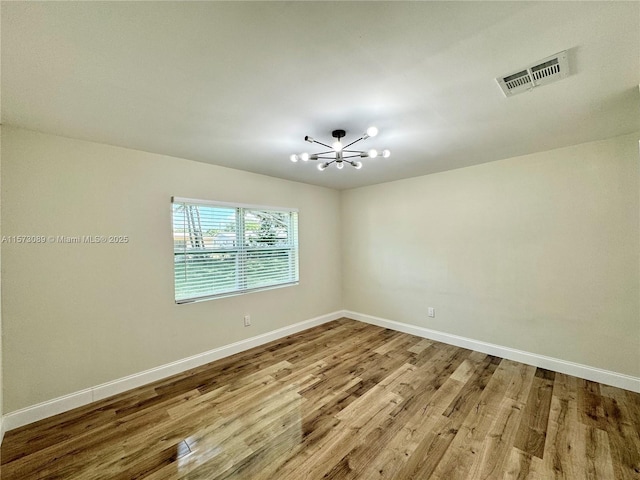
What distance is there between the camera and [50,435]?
191cm

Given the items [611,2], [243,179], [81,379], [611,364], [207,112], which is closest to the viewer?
[611,2]

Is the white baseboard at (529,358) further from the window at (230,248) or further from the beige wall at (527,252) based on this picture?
the window at (230,248)

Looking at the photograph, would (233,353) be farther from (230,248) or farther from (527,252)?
(527,252)

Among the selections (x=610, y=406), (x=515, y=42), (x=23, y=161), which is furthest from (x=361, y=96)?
(x=610, y=406)

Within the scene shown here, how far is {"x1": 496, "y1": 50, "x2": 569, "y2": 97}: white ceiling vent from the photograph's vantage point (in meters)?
1.37

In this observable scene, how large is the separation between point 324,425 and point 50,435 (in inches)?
81.9

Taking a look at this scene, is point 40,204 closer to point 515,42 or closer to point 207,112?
point 207,112

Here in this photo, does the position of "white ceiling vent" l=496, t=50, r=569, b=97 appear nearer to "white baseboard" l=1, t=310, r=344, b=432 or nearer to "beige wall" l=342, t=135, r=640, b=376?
"beige wall" l=342, t=135, r=640, b=376

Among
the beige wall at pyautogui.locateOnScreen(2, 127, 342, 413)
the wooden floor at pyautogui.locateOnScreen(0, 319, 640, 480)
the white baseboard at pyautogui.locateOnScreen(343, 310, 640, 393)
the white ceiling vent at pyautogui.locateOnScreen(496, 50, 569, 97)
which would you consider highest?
the white ceiling vent at pyautogui.locateOnScreen(496, 50, 569, 97)

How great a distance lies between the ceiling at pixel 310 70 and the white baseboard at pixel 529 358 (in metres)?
2.30

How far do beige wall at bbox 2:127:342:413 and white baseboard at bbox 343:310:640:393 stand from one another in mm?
2552

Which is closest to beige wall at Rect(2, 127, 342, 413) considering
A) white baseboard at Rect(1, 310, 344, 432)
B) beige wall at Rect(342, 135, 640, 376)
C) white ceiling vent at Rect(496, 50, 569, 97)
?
white baseboard at Rect(1, 310, 344, 432)

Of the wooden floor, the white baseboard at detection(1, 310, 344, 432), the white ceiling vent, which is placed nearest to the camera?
the white ceiling vent

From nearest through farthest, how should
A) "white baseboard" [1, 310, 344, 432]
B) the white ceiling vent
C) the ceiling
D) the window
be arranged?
the ceiling, the white ceiling vent, "white baseboard" [1, 310, 344, 432], the window
